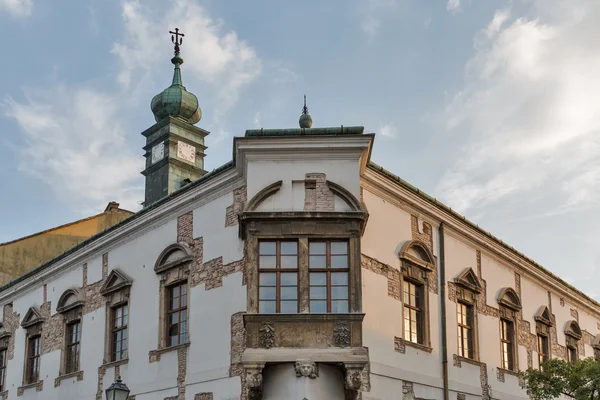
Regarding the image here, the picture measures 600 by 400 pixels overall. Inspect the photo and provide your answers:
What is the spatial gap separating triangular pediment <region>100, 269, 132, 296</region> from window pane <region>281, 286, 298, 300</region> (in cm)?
624

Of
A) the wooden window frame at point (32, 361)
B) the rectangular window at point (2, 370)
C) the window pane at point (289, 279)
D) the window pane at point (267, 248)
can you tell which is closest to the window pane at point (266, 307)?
the window pane at point (289, 279)

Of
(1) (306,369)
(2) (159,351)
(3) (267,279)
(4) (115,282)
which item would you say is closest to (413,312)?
(3) (267,279)

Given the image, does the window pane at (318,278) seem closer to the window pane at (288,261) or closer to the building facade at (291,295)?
the building facade at (291,295)

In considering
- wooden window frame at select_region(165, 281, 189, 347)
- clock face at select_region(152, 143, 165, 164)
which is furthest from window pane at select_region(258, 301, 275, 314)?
clock face at select_region(152, 143, 165, 164)

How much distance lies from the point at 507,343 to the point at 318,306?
9.47m

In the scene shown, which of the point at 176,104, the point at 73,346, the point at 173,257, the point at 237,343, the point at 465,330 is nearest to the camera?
the point at 237,343

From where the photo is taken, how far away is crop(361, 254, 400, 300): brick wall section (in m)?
22.4

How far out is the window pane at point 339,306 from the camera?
21.0 m

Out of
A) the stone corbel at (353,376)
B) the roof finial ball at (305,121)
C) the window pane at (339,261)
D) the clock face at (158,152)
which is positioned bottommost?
the stone corbel at (353,376)

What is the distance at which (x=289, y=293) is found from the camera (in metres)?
21.2

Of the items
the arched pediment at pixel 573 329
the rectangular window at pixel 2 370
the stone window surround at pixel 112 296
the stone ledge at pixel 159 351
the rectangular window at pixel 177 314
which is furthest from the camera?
the arched pediment at pixel 573 329

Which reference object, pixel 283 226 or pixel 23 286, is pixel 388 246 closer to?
pixel 283 226

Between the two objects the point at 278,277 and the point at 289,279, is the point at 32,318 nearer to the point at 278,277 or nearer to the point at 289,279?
the point at 278,277

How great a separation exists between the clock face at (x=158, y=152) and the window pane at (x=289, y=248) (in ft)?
63.9
